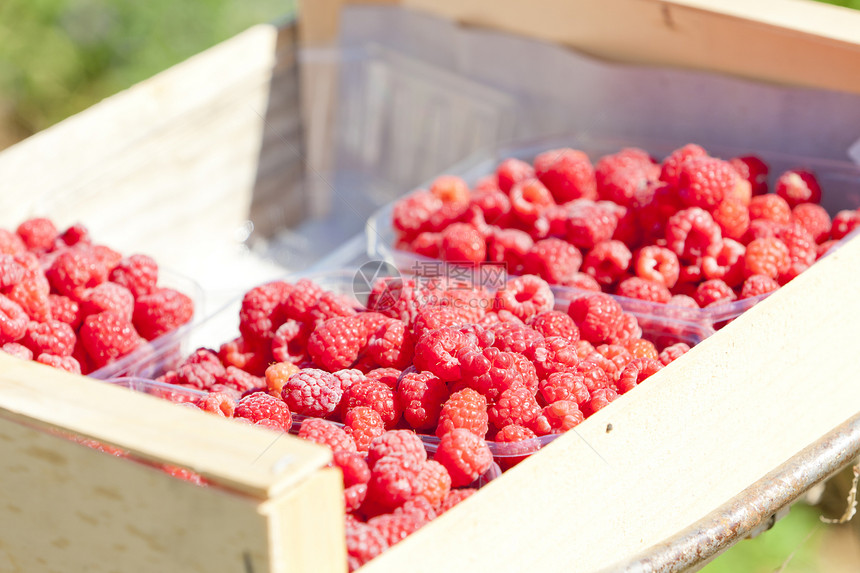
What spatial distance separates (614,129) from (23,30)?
2.67 metres

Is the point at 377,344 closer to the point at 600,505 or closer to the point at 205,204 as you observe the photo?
the point at 600,505

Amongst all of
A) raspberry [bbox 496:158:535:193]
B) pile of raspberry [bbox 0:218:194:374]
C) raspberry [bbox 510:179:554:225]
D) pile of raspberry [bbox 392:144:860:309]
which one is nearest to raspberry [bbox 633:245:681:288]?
pile of raspberry [bbox 392:144:860:309]

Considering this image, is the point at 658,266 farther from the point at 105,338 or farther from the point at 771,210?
the point at 105,338

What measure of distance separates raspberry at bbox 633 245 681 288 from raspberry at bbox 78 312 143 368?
73cm

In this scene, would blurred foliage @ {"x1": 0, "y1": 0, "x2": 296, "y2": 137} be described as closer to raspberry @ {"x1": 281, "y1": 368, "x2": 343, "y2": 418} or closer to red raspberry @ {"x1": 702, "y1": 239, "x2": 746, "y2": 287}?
red raspberry @ {"x1": 702, "y1": 239, "x2": 746, "y2": 287}

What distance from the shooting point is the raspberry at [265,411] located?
0.88 meters

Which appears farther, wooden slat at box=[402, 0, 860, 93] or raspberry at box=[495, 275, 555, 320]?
wooden slat at box=[402, 0, 860, 93]

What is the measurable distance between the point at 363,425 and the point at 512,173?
728 millimetres

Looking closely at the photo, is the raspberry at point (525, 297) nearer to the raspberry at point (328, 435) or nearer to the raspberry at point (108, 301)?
the raspberry at point (328, 435)

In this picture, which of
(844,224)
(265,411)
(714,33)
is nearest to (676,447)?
→ (265,411)

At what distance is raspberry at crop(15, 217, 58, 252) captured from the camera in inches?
51.6

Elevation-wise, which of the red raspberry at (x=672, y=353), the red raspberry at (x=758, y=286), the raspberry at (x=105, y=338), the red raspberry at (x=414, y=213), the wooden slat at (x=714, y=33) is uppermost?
the wooden slat at (x=714, y=33)

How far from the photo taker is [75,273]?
1.18m

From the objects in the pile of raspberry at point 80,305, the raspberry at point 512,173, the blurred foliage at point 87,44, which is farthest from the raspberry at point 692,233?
the blurred foliage at point 87,44
